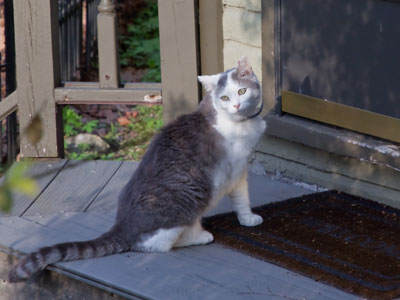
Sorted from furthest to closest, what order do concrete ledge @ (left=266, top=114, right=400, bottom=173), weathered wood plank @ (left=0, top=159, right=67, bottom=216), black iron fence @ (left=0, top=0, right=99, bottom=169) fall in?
black iron fence @ (left=0, top=0, right=99, bottom=169) → weathered wood plank @ (left=0, top=159, right=67, bottom=216) → concrete ledge @ (left=266, top=114, right=400, bottom=173)

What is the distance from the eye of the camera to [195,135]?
3379mm

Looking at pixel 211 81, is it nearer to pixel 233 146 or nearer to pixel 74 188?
pixel 233 146

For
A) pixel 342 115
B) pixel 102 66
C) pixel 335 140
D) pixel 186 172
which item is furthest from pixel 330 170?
pixel 102 66

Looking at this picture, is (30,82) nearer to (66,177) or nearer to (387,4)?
(66,177)

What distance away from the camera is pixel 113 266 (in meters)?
3.28

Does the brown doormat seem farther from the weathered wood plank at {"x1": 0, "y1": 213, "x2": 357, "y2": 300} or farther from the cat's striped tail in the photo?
the cat's striped tail

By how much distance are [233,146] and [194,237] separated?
515 mm

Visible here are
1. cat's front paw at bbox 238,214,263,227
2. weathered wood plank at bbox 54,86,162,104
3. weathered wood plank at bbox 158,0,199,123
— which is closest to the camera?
cat's front paw at bbox 238,214,263,227

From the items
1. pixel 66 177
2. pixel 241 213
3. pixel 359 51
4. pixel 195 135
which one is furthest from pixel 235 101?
pixel 66 177

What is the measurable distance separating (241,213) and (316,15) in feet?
4.30

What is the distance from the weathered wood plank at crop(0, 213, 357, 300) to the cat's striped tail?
0.04 metres

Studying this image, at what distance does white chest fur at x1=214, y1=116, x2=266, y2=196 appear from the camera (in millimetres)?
3357

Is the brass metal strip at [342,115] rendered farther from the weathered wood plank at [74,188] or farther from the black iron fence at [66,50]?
the black iron fence at [66,50]

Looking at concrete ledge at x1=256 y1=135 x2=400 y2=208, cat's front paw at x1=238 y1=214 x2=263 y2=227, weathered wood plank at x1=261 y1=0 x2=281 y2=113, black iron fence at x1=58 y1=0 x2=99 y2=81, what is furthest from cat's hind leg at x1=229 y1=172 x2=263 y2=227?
black iron fence at x1=58 y1=0 x2=99 y2=81
